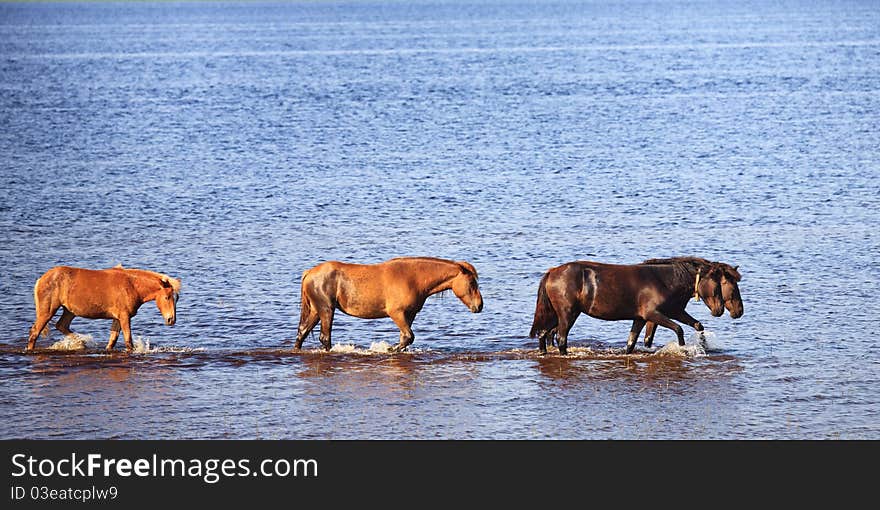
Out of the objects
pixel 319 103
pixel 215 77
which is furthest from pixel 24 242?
pixel 215 77

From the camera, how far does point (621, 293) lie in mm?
17203

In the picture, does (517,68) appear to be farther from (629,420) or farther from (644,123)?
(629,420)

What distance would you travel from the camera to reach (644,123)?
167 ft

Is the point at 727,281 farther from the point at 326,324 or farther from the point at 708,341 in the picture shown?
the point at 326,324

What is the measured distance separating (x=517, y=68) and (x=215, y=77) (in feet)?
55.7

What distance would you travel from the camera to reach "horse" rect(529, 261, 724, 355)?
56.5ft

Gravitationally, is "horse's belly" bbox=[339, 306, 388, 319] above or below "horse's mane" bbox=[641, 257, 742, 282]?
below

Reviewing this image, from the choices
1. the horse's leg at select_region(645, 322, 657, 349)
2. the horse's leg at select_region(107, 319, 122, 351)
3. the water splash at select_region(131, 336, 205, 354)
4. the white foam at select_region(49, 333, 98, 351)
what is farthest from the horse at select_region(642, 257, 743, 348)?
the white foam at select_region(49, 333, 98, 351)

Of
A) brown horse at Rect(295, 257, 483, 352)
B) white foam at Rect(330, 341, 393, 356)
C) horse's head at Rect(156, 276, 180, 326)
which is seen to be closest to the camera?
horse's head at Rect(156, 276, 180, 326)

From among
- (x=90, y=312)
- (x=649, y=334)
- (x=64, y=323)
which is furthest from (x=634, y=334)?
(x=64, y=323)

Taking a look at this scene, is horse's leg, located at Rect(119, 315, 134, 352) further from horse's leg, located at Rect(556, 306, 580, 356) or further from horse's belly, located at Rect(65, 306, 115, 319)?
horse's leg, located at Rect(556, 306, 580, 356)

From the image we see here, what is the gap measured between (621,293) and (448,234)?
34.3 ft

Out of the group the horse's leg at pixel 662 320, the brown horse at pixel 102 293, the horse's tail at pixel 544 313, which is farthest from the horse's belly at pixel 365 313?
the horse's leg at pixel 662 320

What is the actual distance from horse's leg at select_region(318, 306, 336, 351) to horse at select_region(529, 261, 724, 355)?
8.27ft
